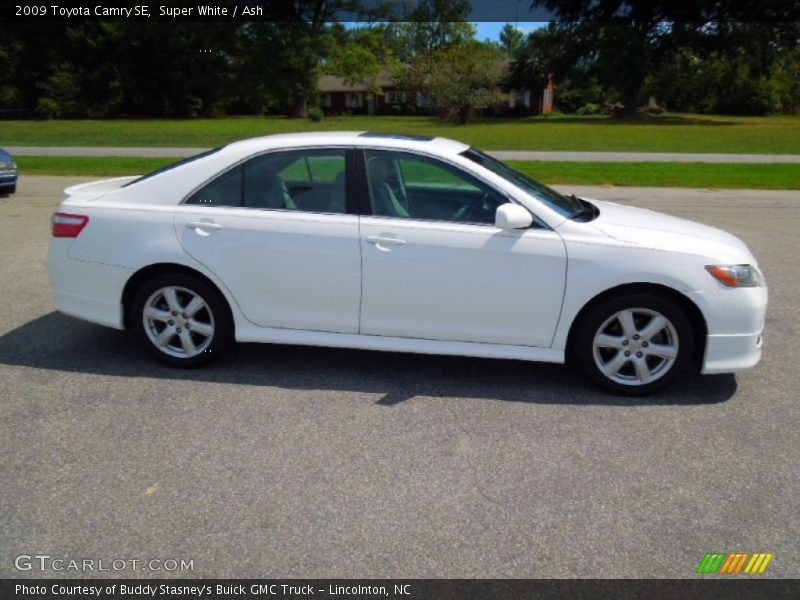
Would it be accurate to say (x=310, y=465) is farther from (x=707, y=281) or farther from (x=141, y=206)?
(x=707, y=281)

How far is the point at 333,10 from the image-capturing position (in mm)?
68000

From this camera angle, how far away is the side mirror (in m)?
4.28

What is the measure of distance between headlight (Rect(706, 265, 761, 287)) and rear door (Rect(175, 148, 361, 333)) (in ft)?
7.32

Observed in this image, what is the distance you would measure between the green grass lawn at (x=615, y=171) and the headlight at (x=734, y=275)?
41.7 ft

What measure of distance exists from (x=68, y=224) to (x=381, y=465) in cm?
289

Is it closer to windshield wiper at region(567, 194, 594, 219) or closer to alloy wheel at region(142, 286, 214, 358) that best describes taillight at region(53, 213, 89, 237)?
alloy wheel at region(142, 286, 214, 358)

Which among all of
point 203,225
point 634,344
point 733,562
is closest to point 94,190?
point 203,225

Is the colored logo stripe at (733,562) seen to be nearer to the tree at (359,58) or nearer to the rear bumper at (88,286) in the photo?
the rear bumper at (88,286)

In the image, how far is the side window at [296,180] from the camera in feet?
15.4

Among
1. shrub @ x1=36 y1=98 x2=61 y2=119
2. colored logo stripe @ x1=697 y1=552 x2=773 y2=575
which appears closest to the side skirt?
colored logo stripe @ x1=697 y1=552 x2=773 y2=575

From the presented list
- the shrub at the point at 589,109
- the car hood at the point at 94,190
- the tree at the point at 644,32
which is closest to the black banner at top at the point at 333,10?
the tree at the point at 644,32

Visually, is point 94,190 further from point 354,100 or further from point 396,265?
point 354,100

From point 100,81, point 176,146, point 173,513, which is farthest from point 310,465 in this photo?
point 100,81
